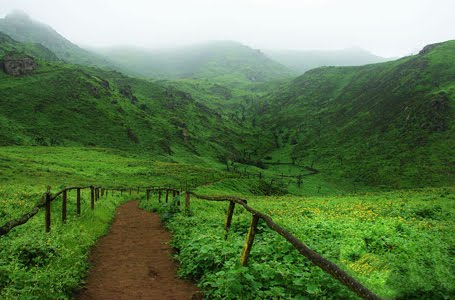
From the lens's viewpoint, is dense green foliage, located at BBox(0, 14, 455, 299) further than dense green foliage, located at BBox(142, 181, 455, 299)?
Yes

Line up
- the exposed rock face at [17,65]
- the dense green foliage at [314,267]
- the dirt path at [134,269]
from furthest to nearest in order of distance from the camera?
the exposed rock face at [17,65]
the dirt path at [134,269]
the dense green foliage at [314,267]

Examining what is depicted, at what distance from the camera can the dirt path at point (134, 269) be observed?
358 inches

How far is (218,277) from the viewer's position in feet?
28.4

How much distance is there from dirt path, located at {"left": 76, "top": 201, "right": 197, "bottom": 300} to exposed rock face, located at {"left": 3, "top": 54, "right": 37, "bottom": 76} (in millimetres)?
197645

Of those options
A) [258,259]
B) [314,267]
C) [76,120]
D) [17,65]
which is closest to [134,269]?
[258,259]

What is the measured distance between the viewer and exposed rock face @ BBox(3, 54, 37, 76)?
17712cm

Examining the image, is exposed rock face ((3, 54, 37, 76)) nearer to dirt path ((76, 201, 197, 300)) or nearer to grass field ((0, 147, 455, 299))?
grass field ((0, 147, 455, 299))

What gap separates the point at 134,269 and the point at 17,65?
678 feet

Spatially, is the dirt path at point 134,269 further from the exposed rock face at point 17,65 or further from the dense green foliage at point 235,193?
the exposed rock face at point 17,65

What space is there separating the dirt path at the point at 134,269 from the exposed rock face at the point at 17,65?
7781 inches

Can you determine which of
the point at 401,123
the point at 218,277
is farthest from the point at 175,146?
the point at 218,277

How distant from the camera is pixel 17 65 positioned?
589 feet

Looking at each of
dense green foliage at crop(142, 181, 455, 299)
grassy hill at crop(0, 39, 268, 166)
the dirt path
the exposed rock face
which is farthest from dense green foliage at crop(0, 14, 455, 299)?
the exposed rock face

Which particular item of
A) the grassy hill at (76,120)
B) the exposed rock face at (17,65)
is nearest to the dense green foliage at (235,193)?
the grassy hill at (76,120)
